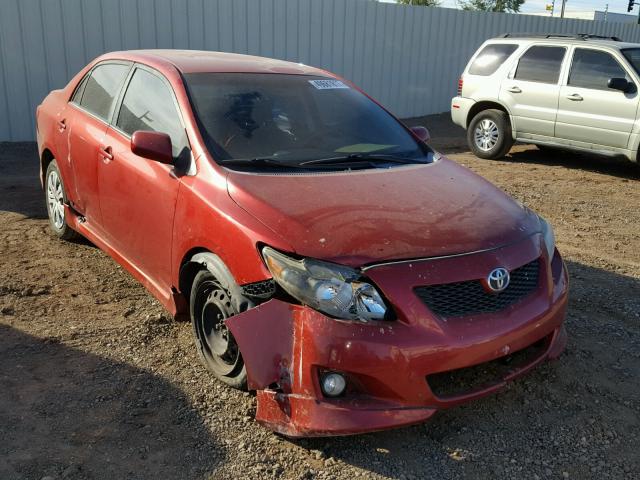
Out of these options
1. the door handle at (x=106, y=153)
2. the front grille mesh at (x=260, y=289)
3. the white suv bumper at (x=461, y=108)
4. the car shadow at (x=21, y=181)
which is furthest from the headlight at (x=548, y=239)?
the white suv bumper at (x=461, y=108)

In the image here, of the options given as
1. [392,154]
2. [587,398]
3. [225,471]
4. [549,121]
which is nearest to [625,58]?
[549,121]

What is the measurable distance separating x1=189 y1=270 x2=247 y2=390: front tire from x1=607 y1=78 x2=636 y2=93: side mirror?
7.12 meters

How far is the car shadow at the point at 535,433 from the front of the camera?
2.91 metres

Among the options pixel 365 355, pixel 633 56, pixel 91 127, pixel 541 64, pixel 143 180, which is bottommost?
pixel 365 355

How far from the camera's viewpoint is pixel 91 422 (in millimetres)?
3102

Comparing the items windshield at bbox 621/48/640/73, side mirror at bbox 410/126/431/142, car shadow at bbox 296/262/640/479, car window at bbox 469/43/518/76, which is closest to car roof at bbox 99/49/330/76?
side mirror at bbox 410/126/431/142

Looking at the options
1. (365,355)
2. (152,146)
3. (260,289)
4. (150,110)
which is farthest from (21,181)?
(365,355)

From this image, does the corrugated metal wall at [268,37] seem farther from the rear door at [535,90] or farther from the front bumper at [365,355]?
the front bumper at [365,355]

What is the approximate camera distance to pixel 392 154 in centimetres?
409

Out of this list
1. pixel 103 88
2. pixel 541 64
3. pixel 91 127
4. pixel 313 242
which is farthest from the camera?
pixel 541 64

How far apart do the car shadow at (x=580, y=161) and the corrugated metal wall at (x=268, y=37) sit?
14.1ft

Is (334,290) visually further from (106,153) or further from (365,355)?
(106,153)

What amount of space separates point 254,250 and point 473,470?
141 cm

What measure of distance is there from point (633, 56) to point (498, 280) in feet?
23.8
